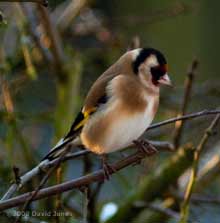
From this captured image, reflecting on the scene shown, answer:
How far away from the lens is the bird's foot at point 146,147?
2.10 m

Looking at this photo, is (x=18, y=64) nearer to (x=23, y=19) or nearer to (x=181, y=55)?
(x=23, y=19)

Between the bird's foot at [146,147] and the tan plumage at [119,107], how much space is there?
0.03 m

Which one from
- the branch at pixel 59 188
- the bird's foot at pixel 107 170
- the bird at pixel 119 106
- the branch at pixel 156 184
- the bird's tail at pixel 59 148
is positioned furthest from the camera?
the branch at pixel 156 184

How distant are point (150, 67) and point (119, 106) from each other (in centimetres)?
16

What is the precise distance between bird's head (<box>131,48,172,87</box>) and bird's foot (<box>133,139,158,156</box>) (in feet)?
0.67

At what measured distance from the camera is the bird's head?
2299 mm

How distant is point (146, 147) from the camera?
2180mm

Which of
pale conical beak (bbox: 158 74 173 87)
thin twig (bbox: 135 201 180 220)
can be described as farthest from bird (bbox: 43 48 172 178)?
thin twig (bbox: 135 201 180 220)

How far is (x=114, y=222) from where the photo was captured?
2.65 metres

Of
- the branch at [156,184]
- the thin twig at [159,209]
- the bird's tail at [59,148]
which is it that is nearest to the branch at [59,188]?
the bird's tail at [59,148]

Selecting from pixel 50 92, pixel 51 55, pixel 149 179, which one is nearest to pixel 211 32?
pixel 50 92

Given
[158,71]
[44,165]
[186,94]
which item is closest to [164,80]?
[158,71]

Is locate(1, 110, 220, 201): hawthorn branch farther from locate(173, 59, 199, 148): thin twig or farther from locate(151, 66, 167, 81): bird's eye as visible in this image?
locate(173, 59, 199, 148): thin twig

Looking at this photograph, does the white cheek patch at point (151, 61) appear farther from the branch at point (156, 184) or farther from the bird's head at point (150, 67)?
the branch at point (156, 184)
